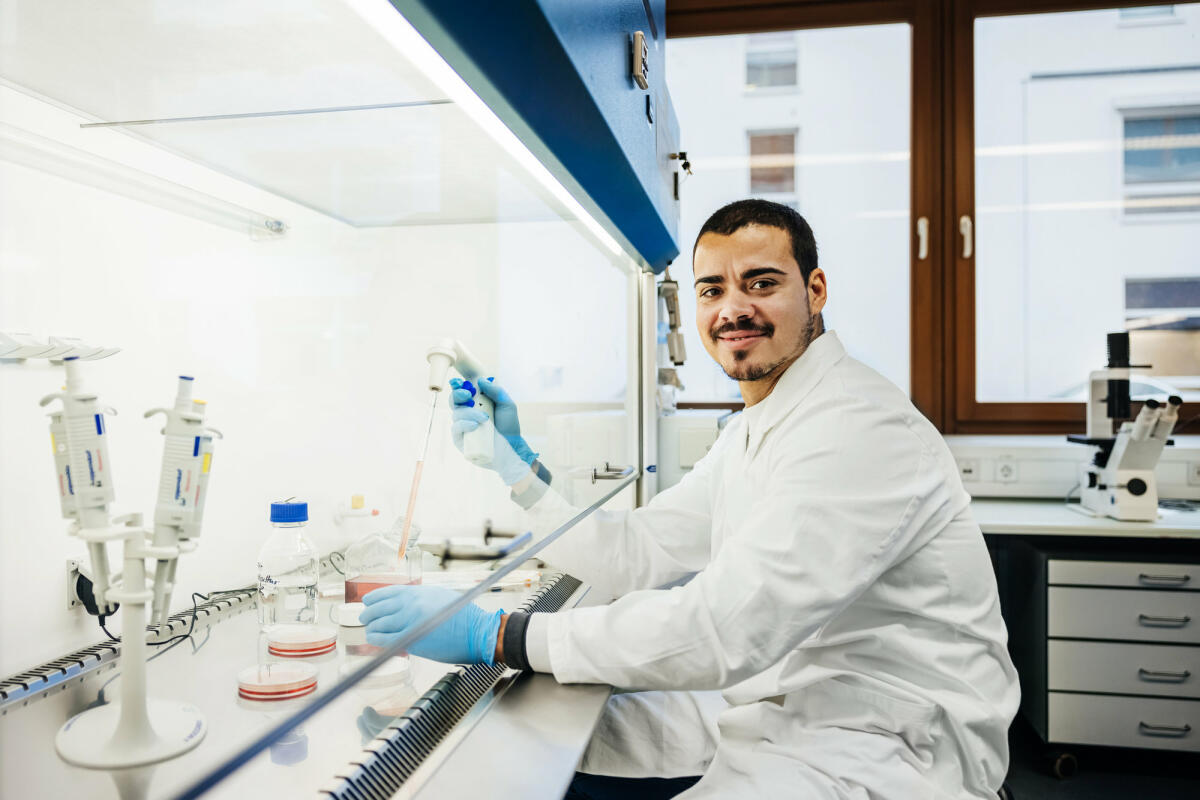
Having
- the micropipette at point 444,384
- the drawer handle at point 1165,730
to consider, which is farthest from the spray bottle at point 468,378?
the drawer handle at point 1165,730

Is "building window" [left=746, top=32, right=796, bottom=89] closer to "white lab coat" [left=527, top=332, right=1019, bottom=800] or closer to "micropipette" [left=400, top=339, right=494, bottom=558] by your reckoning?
"white lab coat" [left=527, top=332, right=1019, bottom=800]

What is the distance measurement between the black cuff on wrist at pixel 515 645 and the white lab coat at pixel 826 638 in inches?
0.5

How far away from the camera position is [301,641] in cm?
87

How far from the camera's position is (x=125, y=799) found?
0.53 m

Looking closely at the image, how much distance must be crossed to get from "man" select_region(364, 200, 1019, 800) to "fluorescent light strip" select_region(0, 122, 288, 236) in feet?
1.47

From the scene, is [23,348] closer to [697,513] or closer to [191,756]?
[191,756]

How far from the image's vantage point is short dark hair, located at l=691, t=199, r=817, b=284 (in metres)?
1.39

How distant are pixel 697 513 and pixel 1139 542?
1589mm

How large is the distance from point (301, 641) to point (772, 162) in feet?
8.43

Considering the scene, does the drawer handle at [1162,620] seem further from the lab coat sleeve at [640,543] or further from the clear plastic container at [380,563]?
the clear plastic container at [380,563]

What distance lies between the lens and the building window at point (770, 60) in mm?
2941

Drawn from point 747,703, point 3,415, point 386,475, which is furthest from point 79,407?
point 747,703

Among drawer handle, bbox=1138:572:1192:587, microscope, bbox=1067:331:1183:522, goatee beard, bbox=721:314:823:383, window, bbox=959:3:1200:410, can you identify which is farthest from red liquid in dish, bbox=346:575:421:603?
window, bbox=959:3:1200:410

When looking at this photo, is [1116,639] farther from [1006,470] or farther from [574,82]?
[574,82]
